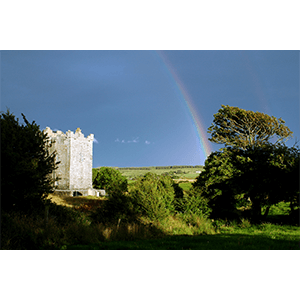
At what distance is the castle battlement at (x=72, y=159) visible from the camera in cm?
3758

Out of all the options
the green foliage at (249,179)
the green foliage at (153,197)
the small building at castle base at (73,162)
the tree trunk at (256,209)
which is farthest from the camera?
the small building at castle base at (73,162)

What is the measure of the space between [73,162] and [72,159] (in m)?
0.54

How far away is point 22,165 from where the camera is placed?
8117mm

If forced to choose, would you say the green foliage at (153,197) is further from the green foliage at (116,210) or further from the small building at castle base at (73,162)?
the small building at castle base at (73,162)

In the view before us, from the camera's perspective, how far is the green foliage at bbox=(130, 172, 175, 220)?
9.19 metres

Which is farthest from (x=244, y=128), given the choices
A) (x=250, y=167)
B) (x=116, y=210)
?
(x=116, y=210)

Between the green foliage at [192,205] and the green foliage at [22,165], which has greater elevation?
the green foliage at [22,165]

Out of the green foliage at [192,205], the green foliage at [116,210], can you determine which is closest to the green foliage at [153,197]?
the green foliage at [116,210]

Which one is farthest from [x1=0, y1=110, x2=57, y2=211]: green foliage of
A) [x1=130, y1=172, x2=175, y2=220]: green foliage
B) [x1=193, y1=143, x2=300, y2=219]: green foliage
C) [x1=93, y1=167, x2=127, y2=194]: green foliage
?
[x1=93, y1=167, x2=127, y2=194]: green foliage

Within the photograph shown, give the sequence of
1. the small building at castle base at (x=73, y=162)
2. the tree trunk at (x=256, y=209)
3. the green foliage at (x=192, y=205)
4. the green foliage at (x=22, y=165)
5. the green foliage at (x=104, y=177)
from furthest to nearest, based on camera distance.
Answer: the green foliage at (x=104, y=177) → the small building at castle base at (x=73, y=162) → the tree trunk at (x=256, y=209) → the green foliage at (x=192, y=205) → the green foliage at (x=22, y=165)

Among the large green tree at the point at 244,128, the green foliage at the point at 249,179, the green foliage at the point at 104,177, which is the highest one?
the large green tree at the point at 244,128

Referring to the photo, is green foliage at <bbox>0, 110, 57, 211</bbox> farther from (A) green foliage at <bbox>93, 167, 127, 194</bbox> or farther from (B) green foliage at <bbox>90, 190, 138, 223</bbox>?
(A) green foliage at <bbox>93, 167, 127, 194</bbox>
